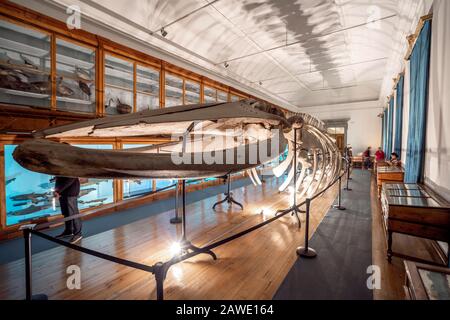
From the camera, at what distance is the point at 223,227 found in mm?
Result: 4387

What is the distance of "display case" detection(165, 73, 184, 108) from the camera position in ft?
23.8

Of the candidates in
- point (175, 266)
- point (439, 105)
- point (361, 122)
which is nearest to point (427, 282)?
point (175, 266)

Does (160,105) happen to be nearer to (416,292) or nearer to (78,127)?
(78,127)

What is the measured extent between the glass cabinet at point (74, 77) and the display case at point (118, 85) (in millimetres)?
399

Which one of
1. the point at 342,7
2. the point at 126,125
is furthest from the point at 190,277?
the point at 342,7

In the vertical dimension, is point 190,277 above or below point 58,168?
below

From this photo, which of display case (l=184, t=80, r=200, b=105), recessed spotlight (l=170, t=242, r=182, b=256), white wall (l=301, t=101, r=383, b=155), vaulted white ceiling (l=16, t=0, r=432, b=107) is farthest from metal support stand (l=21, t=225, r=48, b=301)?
white wall (l=301, t=101, r=383, b=155)

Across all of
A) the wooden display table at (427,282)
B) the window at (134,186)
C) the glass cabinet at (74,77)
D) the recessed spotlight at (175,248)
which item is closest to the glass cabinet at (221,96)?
the window at (134,186)

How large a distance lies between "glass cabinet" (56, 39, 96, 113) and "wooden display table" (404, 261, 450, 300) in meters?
6.23

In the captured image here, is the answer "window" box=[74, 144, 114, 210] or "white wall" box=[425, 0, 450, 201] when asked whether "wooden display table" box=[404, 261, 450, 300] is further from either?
"window" box=[74, 144, 114, 210]

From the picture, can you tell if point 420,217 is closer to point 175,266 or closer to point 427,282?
point 427,282

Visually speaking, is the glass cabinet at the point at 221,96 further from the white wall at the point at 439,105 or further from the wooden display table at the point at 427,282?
the wooden display table at the point at 427,282

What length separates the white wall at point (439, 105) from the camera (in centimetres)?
319

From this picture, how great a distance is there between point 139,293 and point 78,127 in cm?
198
